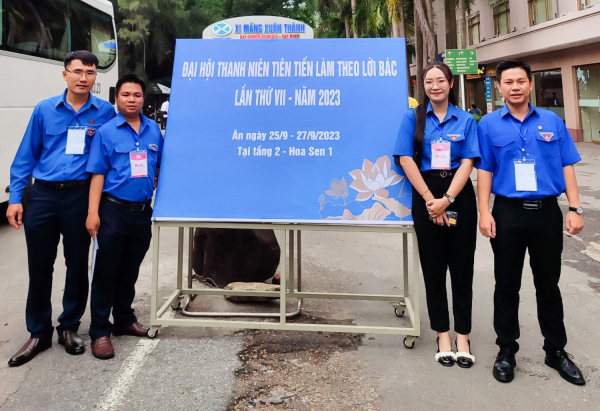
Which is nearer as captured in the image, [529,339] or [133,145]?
[133,145]

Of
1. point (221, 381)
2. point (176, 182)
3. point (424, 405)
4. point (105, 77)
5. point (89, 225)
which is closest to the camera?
point (424, 405)

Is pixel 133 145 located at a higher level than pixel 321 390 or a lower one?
higher

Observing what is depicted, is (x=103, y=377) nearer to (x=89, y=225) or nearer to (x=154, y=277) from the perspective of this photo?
(x=154, y=277)

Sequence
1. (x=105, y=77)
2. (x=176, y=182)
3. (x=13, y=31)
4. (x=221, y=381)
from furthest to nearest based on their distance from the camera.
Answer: (x=105, y=77), (x=13, y=31), (x=176, y=182), (x=221, y=381)

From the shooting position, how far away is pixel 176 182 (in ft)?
10.9

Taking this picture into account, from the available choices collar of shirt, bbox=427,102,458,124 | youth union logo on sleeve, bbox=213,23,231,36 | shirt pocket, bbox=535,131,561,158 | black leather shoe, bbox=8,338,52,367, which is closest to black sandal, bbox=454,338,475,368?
shirt pocket, bbox=535,131,561,158

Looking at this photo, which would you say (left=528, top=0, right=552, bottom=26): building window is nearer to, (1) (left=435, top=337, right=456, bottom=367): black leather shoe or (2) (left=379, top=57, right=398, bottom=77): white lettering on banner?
(2) (left=379, top=57, right=398, bottom=77): white lettering on banner

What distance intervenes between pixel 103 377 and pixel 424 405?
1.87 m

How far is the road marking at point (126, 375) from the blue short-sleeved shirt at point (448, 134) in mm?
2084

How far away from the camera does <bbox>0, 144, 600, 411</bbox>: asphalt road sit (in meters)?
2.62

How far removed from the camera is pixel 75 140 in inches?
122

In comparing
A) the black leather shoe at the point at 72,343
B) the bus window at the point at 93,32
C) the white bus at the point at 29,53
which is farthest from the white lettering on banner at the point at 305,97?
the bus window at the point at 93,32

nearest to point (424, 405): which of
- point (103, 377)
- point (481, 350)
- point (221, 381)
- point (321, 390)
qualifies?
point (321, 390)

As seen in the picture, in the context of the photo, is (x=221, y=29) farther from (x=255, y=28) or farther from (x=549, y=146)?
(x=549, y=146)
